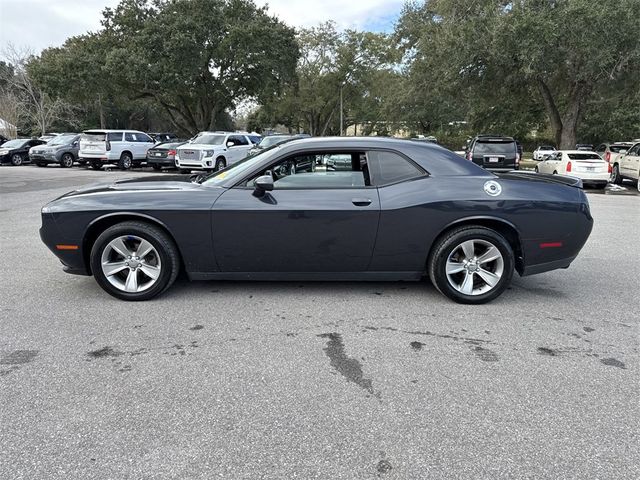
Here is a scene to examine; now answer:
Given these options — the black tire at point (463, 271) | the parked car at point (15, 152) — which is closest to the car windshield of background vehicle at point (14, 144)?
the parked car at point (15, 152)

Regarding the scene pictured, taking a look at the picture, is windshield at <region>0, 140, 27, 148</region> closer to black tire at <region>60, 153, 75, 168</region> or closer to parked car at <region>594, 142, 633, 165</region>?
black tire at <region>60, 153, 75, 168</region>

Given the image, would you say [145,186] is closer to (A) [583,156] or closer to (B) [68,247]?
(B) [68,247]

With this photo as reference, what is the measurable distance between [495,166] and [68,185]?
1403 cm

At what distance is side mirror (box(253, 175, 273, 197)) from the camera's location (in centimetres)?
428

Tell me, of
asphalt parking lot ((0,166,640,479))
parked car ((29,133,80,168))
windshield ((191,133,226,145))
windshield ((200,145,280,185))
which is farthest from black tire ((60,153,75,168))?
windshield ((200,145,280,185))

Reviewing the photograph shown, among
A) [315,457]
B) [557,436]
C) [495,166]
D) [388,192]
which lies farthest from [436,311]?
[495,166]

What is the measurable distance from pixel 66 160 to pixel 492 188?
23.9 metres

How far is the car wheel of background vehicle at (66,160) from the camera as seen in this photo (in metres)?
23.4

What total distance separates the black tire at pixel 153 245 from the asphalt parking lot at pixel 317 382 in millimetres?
140

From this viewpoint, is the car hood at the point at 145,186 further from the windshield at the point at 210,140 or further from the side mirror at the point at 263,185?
the windshield at the point at 210,140

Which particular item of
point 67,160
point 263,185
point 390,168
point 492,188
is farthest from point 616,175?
point 67,160

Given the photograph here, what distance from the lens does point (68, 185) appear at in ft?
48.9

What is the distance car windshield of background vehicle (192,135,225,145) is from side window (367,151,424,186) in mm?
16168

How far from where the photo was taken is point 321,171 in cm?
465
